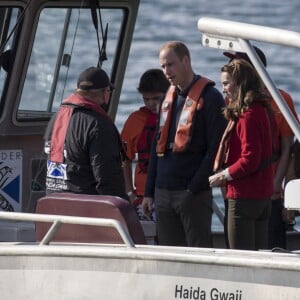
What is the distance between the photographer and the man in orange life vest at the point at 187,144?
810cm

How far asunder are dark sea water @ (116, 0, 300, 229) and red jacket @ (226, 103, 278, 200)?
45.0 ft

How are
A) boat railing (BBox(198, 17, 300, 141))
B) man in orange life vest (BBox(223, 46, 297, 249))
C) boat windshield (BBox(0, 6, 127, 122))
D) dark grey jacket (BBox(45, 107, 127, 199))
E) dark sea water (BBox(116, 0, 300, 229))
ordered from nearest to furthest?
1. boat railing (BBox(198, 17, 300, 141))
2. dark grey jacket (BBox(45, 107, 127, 199))
3. man in orange life vest (BBox(223, 46, 297, 249))
4. boat windshield (BBox(0, 6, 127, 122))
5. dark sea water (BBox(116, 0, 300, 229))

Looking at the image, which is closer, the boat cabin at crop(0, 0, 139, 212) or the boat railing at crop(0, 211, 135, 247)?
the boat railing at crop(0, 211, 135, 247)

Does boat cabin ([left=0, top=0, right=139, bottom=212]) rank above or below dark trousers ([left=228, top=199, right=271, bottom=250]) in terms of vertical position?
above

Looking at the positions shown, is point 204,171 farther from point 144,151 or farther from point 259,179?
point 144,151

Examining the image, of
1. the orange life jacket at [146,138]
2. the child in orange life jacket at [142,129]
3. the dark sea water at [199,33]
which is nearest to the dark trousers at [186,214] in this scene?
the child in orange life jacket at [142,129]

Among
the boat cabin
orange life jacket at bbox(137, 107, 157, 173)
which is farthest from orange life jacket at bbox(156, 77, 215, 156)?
the boat cabin

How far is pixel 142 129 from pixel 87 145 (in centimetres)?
132

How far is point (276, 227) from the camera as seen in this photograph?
9219 mm

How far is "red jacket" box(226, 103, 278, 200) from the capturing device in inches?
307

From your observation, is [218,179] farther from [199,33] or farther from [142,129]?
[199,33]

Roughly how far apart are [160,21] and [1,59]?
2283cm

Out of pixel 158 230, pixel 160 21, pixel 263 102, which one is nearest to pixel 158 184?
pixel 158 230

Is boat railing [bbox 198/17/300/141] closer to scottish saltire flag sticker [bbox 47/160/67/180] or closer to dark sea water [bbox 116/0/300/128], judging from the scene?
scottish saltire flag sticker [bbox 47/160/67/180]
